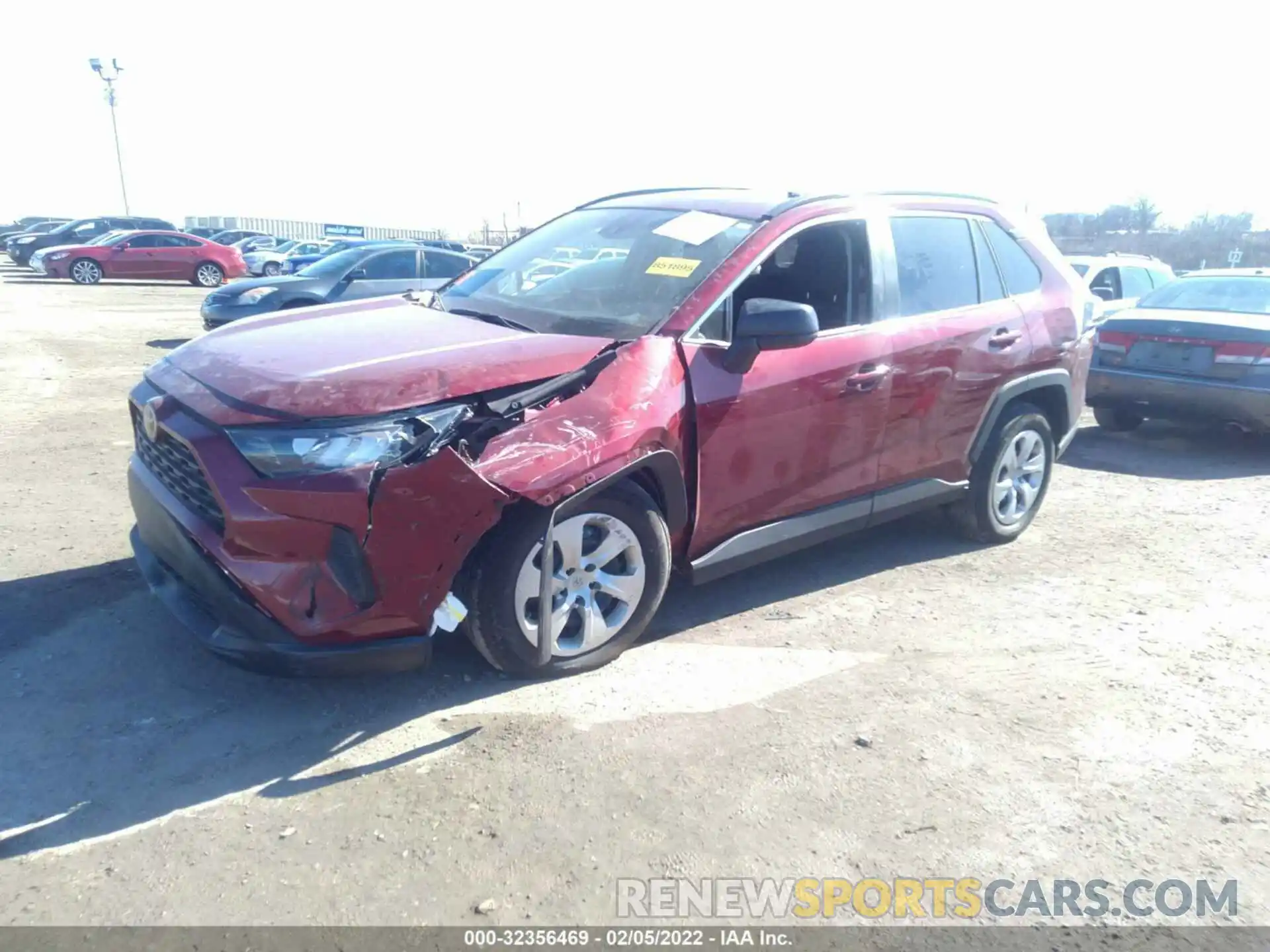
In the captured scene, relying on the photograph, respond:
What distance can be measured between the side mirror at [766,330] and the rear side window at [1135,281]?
29.8 ft

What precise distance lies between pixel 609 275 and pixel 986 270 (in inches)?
84.7

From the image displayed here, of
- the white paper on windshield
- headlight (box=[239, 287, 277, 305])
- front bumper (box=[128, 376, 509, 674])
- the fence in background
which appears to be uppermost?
the fence in background

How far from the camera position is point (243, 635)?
3.12 meters

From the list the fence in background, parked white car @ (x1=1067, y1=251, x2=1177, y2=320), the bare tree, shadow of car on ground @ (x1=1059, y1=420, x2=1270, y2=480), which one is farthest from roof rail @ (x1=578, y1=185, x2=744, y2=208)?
the fence in background

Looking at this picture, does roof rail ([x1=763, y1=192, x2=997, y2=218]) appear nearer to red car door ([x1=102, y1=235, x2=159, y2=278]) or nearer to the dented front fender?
the dented front fender

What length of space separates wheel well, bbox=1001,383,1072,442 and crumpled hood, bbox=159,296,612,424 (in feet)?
9.56

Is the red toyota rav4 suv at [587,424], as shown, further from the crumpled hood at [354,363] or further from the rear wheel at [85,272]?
the rear wheel at [85,272]

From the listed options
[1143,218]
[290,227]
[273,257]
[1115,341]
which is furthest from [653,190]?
[290,227]

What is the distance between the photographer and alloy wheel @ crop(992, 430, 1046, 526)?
530 centimetres

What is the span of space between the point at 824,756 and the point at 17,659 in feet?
10.1

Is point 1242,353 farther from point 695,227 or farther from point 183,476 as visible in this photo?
point 183,476

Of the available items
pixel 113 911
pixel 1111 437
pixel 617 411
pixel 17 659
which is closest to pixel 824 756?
pixel 617 411

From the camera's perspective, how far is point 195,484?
325 cm

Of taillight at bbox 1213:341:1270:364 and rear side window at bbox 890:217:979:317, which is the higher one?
rear side window at bbox 890:217:979:317
